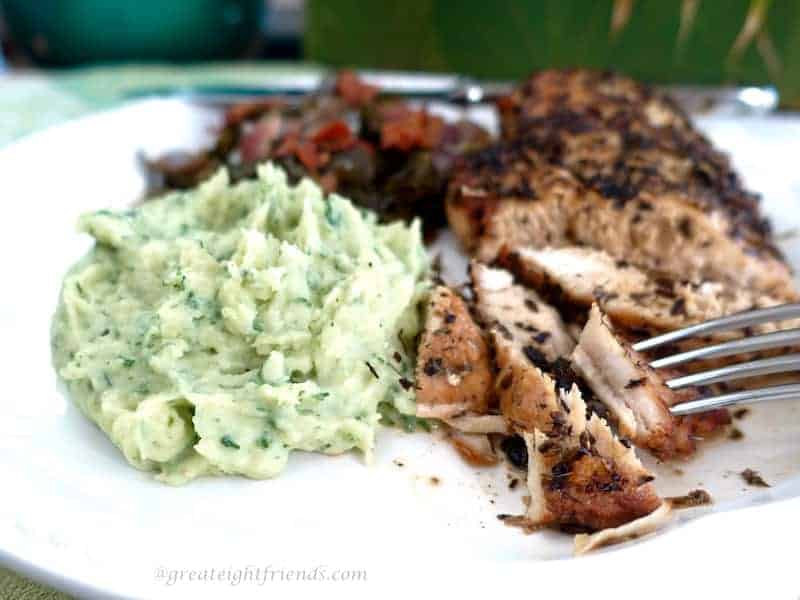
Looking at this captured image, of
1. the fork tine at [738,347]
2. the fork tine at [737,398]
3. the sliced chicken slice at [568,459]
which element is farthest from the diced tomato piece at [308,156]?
the fork tine at [737,398]

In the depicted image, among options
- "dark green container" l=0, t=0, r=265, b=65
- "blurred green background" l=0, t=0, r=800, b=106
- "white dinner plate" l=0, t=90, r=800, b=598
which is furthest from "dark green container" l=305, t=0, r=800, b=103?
"white dinner plate" l=0, t=90, r=800, b=598

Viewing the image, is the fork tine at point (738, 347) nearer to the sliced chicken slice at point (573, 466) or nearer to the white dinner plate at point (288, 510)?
the white dinner plate at point (288, 510)

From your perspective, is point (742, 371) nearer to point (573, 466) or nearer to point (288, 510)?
point (573, 466)

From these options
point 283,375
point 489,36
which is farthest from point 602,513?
point 489,36

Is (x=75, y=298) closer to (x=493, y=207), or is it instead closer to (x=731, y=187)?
(x=493, y=207)

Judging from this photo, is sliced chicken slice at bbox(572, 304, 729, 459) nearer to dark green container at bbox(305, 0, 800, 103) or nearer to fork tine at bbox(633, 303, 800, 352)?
fork tine at bbox(633, 303, 800, 352)

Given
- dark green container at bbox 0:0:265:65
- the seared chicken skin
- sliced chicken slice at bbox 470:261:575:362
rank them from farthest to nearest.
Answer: dark green container at bbox 0:0:265:65 < the seared chicken skin < sliced chicken slice at bbox 470:261:575:362

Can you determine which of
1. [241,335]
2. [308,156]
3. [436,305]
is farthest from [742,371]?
[308,156]
